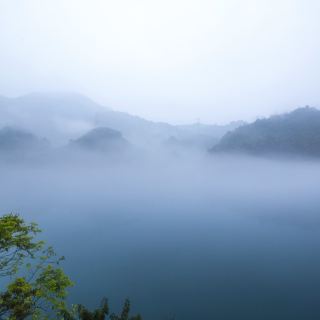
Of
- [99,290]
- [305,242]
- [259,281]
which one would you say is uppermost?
[305,242]

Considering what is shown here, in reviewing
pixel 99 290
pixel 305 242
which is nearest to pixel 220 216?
pixel 305 242

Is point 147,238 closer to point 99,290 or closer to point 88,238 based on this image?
point 88,238

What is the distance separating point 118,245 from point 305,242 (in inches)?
2554

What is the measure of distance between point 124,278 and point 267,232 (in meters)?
64.6

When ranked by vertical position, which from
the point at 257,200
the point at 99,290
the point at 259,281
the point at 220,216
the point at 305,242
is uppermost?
the point at 257,200

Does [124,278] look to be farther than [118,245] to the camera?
No

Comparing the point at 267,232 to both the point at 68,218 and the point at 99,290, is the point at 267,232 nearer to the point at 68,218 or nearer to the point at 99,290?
the point at 99,290

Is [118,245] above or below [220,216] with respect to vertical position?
below

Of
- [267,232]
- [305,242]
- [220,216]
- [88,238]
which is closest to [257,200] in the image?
[220,216]

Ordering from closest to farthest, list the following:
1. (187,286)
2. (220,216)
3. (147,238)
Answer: (187,286) < (147,238) < (220,216)

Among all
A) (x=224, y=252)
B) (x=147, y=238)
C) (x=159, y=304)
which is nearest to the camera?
(x=159, y=304)

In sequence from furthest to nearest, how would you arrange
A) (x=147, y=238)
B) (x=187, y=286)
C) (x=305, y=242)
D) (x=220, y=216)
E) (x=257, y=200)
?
(x=257, y=200) < (x=220, y=216) < (x=147, y=238) < (x=305, y=242) < (x=187, y=286)

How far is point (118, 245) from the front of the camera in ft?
308

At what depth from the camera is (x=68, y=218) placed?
5517 inches
